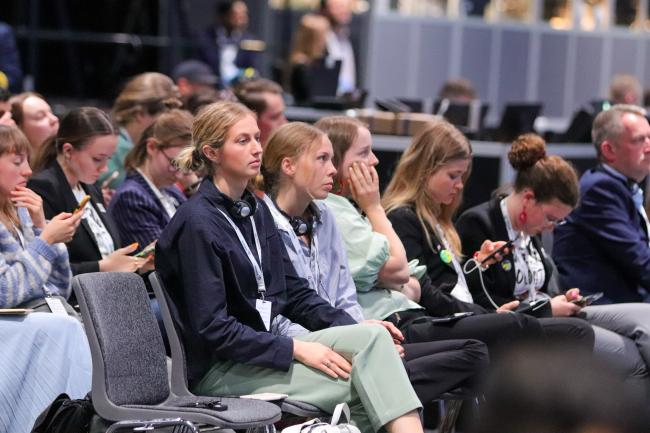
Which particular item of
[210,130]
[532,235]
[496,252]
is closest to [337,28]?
[532,235]

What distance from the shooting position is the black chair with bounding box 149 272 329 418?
371 cm

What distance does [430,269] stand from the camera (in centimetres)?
504

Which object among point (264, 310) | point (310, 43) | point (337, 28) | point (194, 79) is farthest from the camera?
point (337, 28)

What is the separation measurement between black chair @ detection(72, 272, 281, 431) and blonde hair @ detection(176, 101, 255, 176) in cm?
51

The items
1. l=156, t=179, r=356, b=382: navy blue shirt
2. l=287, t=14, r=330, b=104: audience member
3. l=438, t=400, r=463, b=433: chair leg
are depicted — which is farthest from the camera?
l=287, t=14, r=330, b=104: audience member

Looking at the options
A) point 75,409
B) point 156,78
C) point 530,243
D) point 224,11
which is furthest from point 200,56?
point 75,409

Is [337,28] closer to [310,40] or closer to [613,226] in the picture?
[310,40]

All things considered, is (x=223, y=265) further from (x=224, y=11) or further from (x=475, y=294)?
(x=224, y=11)

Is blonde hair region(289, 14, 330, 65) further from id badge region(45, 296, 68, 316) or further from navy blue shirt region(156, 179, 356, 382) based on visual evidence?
navy blue shirt region(156, 179, 356, 382)

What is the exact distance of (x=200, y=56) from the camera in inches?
426

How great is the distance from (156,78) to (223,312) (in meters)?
2.60

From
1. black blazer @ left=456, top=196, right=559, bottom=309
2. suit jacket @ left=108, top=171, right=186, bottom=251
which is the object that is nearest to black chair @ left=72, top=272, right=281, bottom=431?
suit jacket @ left=108, top=171, right=186, bottom=251

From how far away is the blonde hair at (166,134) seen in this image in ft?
16.7

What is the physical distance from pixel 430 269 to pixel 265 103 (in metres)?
1.65
